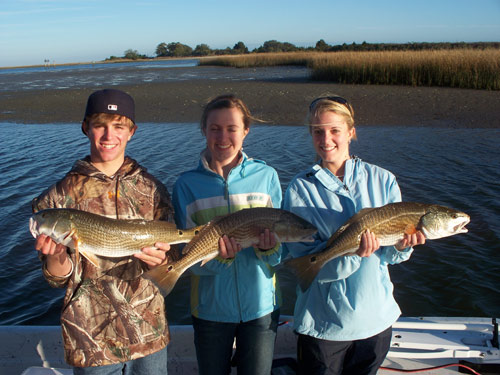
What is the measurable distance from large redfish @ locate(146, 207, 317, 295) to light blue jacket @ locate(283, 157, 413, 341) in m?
0.18

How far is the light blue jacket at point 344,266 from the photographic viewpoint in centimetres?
313

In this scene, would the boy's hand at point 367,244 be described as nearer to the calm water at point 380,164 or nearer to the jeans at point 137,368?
the jeans at point 137,368

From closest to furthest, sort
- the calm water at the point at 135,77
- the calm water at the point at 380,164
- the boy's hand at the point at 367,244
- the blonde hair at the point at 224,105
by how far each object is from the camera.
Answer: the boy's hand at the point at 367,244, the blonde hair at the point at 224,105, the calm water at the point at 380,164, the calm water at the point at 135,77

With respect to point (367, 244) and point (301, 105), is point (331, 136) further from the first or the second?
point (301, 105)

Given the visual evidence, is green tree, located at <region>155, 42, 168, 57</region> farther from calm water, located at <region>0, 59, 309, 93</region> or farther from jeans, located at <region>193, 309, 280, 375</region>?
jeans, located at <region>193, 309, 280, 375</region>

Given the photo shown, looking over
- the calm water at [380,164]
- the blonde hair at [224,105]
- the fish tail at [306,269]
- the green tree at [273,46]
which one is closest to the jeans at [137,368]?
the fish tail at [306,269]

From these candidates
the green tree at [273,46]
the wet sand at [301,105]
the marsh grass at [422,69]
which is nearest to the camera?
the wet sand at [301,105]

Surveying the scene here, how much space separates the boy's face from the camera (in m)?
3.22

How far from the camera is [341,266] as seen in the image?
3.17 metres

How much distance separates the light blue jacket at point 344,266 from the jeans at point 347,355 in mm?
76

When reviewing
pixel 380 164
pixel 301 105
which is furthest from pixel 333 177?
pixel 301 105

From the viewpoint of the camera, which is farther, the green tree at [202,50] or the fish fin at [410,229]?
the green tree at [202,50]

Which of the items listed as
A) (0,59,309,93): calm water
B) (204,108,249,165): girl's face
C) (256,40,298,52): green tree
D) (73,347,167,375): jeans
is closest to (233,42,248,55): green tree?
(256,40,298,52): green tree

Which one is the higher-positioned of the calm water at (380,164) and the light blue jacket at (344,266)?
the light blue jacket at (344,266)
